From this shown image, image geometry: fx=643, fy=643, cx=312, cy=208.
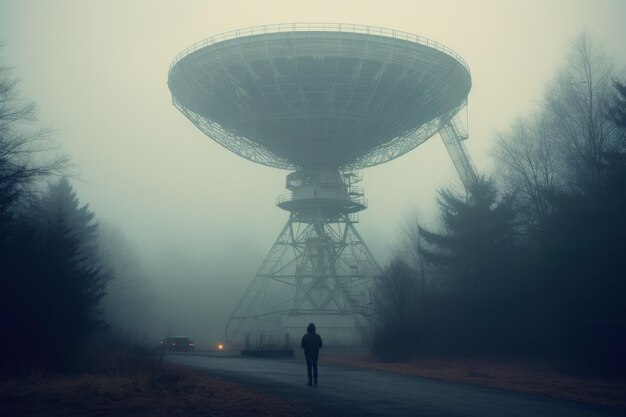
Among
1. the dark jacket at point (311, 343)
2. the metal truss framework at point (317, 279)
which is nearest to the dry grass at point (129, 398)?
the dark jacket at point (311, 343)

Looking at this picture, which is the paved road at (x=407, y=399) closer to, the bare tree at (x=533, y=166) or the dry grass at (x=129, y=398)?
the dry grass at (x=129, y=398)

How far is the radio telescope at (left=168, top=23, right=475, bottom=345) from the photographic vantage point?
3925cm

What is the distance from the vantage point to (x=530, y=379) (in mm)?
20391

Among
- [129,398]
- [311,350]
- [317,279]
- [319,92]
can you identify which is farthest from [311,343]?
[317,279]

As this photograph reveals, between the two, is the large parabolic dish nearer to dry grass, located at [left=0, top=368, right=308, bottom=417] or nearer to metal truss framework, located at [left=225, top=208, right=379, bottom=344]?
metal truss framework, located at [left=225, top=208, right=379, bottom=344]

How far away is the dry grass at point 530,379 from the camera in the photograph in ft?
50.6

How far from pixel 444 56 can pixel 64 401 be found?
34.7 meters

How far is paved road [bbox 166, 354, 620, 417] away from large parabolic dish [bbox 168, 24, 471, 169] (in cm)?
2437

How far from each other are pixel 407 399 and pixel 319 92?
3076 centimetres

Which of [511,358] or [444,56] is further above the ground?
[444,56]

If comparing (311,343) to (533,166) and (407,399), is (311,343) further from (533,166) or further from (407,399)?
(533,166)

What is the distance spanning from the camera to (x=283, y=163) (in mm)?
52438

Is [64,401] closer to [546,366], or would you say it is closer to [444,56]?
[546,366]

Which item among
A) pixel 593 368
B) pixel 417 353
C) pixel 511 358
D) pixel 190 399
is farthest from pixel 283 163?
pixel 190 399
